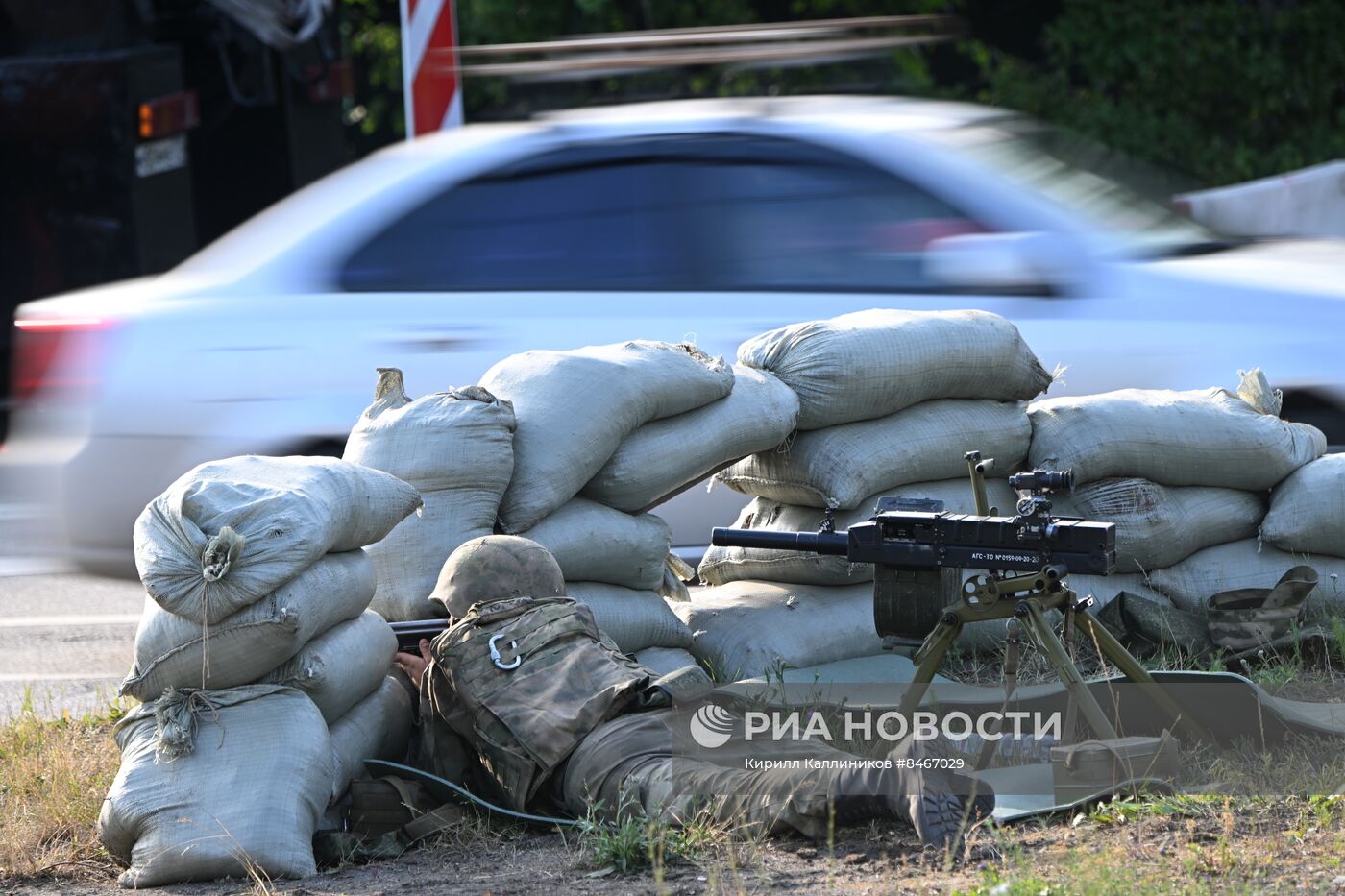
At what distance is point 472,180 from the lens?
5.98 meters

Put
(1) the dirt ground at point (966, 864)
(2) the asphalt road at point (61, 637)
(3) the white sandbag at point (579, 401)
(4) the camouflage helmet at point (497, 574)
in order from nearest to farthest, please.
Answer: (1) the dirt ground at point (966, 864), (4) the camouflage helmet at point (497, 574), (3) the white sandbag at point (579, 401), (2) the asphalt road at point (61, 637)

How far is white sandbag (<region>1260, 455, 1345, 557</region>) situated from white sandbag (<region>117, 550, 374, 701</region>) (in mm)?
2877

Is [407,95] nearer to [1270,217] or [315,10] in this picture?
[315,10]

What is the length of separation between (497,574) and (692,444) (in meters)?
0.93

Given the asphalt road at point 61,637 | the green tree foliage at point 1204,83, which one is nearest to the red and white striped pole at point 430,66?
the asphalt road at point 61,637

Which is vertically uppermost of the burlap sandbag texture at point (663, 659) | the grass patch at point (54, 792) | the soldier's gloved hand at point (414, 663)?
the soldier's gloved hand at point (414, 663)

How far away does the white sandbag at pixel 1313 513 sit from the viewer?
5129 mm

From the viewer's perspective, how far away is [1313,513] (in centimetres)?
513

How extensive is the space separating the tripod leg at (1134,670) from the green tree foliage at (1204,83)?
934 cm

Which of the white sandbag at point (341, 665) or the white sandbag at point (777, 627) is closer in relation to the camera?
the white sandbag at point (341, 665)

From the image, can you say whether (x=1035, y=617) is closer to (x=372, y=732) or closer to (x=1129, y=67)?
(x=372, y=732)

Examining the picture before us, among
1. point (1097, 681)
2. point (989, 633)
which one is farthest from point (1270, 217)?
point (1097, 681)

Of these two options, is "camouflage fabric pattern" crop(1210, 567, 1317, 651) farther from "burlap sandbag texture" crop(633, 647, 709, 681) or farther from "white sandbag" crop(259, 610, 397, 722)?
"white sandbag" crop(259, 610, 397, 722)

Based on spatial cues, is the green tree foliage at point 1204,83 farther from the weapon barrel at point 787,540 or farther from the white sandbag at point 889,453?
the weapon barrel at point 787,540
